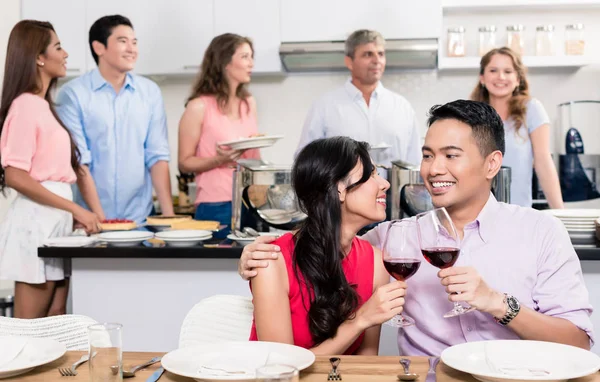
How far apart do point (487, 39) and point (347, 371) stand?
3943 millimetres

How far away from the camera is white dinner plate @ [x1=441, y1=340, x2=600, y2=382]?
4.74ft

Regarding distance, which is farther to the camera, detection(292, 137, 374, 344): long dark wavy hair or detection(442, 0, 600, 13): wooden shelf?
detection(442, 0, 600, 13): wooden shelf

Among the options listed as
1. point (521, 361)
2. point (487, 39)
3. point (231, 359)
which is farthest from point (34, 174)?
point (487, 39)

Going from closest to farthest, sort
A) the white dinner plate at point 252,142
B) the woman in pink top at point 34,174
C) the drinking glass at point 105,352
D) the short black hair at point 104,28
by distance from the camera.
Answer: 1. the drinking glass at point 105,352
2. the woman in pink top at point 34,174
3. the white dinner plate at point 252,142
4. the short black hair at point 104,28

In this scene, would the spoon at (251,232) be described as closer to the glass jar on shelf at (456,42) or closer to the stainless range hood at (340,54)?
the stainless range hood at (340,54)

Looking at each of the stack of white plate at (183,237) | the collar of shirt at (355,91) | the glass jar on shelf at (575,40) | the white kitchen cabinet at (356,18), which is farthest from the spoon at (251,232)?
the glass jar on shelf at (575,40)

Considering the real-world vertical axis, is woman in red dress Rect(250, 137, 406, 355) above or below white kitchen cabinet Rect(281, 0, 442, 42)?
below

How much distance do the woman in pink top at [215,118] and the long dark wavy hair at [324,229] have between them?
2067 millimetres

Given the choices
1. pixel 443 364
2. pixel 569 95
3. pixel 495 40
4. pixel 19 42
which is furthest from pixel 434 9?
pixel 443 364

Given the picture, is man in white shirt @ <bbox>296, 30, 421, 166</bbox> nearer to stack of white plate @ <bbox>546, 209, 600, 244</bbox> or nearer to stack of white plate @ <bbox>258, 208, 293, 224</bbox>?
stack of white plate @ <bbox>258, 208, 293, 224</bbox>

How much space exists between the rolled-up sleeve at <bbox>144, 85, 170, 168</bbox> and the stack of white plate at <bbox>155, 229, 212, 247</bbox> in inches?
50.2

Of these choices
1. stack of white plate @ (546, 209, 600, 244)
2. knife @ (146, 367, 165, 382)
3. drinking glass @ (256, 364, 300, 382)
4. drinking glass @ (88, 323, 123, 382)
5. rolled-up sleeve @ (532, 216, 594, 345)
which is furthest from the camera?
stack of white plate @ (546, 209, 600, 244)

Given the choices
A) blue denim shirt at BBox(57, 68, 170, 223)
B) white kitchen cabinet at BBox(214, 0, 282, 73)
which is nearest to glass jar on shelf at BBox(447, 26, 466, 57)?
white kitchen cabinet at BBox(214, 0, 282, 73)

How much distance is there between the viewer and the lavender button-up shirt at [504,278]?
2.00 metres
